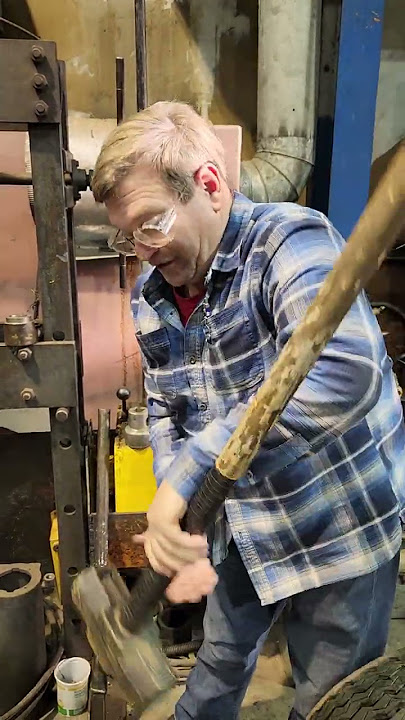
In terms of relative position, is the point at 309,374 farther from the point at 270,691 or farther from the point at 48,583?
the point at 48,583

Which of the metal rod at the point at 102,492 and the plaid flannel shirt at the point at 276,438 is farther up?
the plaid flannel shirt at the point at 276,438

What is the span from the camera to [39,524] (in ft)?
7.82

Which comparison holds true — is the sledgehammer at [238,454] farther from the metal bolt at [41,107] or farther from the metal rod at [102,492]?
the metal bolt at [41,107]

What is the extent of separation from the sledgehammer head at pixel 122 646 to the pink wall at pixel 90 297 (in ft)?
5.20

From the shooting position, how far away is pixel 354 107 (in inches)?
81.4

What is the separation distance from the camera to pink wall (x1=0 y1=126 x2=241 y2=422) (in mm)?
2346

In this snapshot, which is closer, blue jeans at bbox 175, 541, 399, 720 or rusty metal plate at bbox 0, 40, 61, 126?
blue jeans at bbox 175, 541, 399, 720

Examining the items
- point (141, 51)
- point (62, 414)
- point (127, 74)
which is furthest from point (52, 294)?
point (127, 74)

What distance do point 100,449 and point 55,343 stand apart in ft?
1.63

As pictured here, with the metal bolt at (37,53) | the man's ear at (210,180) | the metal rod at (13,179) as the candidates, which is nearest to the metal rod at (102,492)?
the metal rod at (13,179)

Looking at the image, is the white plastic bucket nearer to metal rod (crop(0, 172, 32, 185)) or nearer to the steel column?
the steel column

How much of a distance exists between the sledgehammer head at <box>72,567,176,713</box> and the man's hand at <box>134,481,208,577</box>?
0.17 meters

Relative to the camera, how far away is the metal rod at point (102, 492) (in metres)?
1.54

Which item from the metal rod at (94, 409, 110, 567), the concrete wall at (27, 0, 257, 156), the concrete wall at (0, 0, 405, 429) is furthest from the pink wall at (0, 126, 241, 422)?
the metal rod at (94, 409, 110, 567)
